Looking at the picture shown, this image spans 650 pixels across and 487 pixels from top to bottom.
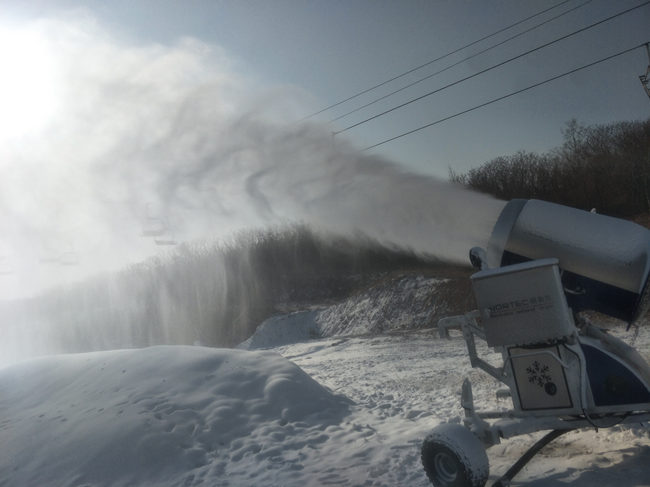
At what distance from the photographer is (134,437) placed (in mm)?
6547

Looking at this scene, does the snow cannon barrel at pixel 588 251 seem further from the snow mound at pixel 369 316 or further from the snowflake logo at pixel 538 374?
the snow mound at pixel 369 316

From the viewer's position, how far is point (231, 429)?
7.03 m

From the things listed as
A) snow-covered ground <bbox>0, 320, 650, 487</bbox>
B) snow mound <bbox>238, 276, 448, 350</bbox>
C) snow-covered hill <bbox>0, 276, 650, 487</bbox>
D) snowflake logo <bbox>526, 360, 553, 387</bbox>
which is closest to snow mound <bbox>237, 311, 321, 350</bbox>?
snow mound <bbox>238, 276, 448, 350</bbox>

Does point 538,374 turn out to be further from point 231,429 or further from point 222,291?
point 222,291

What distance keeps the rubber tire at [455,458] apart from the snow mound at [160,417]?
202 centimetres

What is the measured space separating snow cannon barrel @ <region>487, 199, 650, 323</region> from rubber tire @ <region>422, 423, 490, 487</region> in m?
1.51

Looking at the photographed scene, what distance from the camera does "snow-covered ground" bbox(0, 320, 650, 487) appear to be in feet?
17.6

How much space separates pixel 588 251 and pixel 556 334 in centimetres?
80

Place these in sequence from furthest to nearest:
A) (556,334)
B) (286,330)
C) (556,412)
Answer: (286,330), (556,412), (556,334)

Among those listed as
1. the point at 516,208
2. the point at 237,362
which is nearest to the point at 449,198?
the point at 237,362

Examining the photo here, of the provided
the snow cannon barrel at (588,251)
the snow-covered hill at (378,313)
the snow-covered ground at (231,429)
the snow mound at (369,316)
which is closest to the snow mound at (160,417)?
the snow-covered ground at (231,429)

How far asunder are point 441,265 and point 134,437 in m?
29.1

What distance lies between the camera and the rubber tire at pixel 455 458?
4195mm

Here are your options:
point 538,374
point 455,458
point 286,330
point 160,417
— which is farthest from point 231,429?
point 286,330
